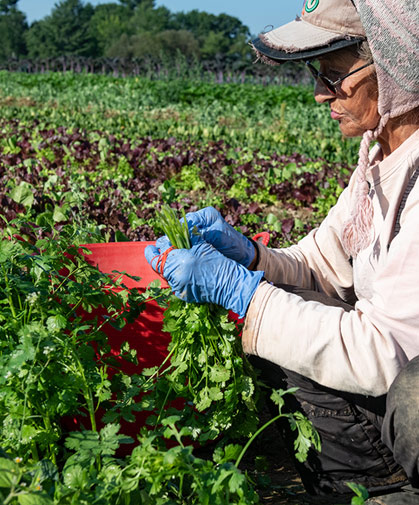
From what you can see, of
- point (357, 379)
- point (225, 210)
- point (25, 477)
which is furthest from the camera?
point (225, 210)

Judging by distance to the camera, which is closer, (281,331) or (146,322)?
(281,331)

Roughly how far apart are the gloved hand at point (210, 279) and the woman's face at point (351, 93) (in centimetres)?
61

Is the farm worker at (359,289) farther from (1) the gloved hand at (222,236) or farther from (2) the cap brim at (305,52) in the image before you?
(1) the gloved hand at (222,236)

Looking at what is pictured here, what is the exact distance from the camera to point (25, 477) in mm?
1303

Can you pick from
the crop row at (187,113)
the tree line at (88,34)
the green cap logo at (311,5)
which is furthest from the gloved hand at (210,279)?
the tree line at (88,34)

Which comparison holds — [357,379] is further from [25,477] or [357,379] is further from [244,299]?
[25,477]

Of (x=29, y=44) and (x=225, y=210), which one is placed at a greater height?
(x=29, y=44)

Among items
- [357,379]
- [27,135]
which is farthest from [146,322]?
[27,135]

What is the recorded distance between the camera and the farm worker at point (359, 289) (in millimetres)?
1733

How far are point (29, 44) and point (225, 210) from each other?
8529 centimetres

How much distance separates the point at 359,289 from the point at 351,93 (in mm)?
686

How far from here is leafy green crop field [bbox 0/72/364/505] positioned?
1389 millimetres

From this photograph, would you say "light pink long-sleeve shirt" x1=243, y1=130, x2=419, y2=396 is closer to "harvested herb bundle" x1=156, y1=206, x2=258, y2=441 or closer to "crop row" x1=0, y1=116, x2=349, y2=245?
"harvested herb bundle" x1=156, y1=206, x2=258, y2=441

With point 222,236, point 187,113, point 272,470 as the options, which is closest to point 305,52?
point 222,236
